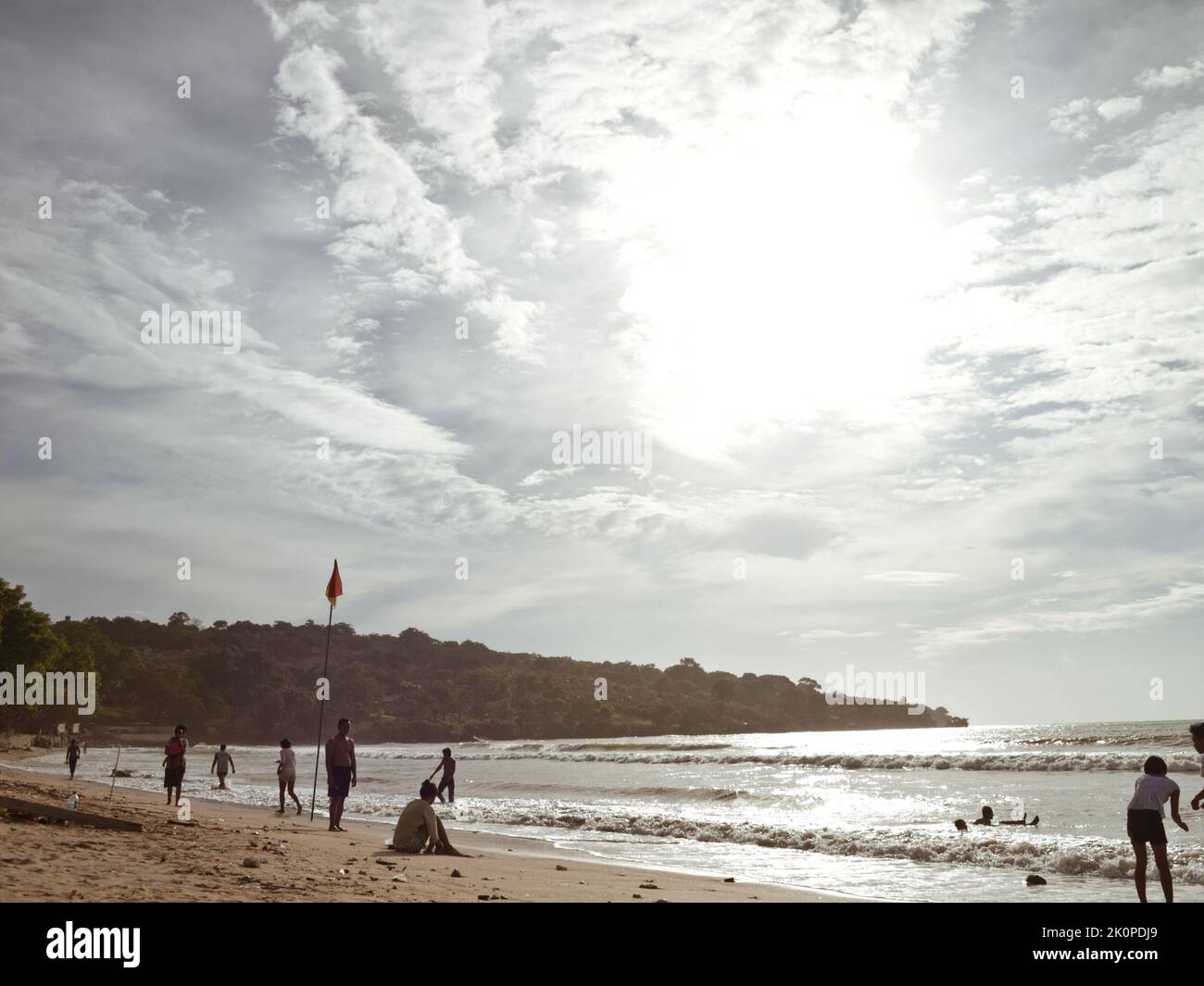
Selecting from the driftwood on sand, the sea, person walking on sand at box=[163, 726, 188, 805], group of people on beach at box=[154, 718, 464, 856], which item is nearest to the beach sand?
the driftwood on sand

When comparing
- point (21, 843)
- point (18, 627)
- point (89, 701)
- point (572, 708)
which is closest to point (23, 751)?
point (18, 627)

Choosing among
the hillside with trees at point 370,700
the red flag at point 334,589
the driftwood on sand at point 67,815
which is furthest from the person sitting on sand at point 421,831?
the hillside with trees at point 370,700

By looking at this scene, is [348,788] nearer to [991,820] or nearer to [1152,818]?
[1152,818]

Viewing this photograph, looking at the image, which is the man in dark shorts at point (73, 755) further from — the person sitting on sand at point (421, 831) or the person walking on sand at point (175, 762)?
the person sitting on sand at point (421, 831)

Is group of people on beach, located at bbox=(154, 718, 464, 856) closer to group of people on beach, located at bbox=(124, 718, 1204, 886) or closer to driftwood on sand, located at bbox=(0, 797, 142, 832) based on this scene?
group of people on beach, located at bbox=(124, 718, 1204, 886)

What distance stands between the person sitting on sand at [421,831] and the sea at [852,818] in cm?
414

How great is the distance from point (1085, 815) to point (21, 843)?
23.2 meters

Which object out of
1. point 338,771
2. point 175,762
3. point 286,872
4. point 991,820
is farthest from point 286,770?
point 991,820

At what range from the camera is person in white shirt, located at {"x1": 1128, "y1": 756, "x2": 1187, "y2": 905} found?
394 inches

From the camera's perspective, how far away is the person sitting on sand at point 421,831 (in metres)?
13.1

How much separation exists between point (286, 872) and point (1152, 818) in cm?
1013

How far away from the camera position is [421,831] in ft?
43.3
